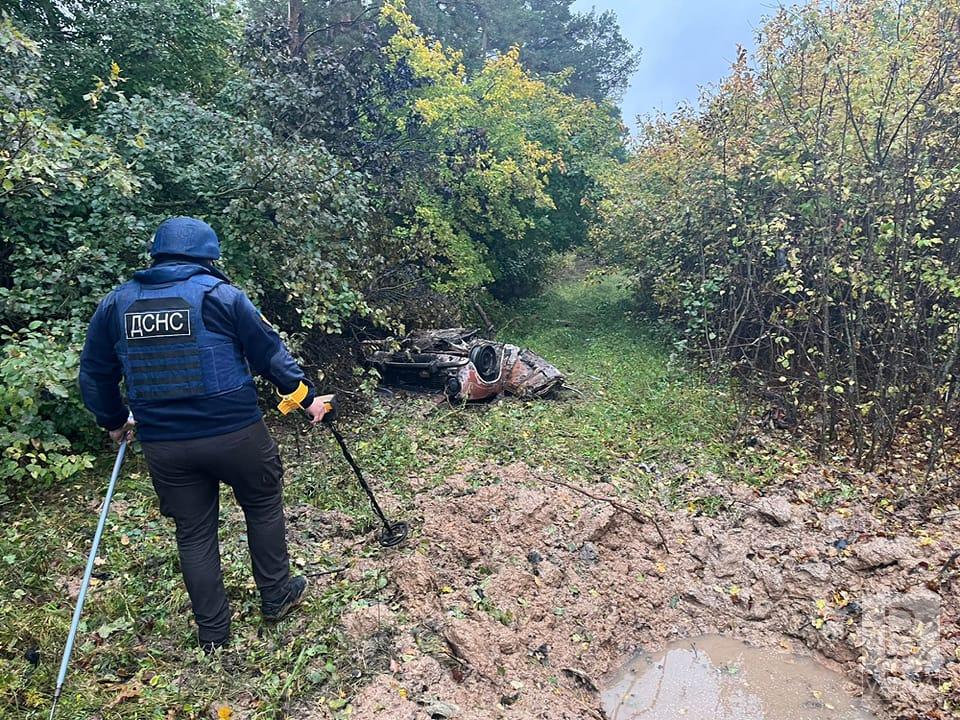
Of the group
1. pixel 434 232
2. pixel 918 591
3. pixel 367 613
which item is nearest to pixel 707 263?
pixel 434 232

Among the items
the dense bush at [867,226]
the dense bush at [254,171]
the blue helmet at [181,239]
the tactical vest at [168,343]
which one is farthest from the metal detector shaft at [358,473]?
the dense bush at [867,226]

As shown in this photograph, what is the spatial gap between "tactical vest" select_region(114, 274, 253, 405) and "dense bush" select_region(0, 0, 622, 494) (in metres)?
A: 1.26

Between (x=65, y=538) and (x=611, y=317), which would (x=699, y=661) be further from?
(x=611, y=317)

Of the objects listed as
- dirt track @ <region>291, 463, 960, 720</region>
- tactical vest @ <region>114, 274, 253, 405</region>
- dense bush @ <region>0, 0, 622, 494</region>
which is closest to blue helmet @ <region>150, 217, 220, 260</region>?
tactical vest @ <region>114, 274, 253, 405</region>

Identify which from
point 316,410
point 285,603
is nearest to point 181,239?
point 316,410

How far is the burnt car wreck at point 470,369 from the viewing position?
23.1ft

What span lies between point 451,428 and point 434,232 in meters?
5.01

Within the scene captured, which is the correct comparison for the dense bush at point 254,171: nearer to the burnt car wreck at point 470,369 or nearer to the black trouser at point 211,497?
the burnt car wreck at point 470,369

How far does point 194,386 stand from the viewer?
240 cm

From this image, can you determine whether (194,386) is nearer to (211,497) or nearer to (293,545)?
(211,497)

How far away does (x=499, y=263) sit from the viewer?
1401 centimetres

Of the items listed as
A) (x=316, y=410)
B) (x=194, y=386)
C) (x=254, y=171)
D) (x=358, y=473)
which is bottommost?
(x=358, y=473)

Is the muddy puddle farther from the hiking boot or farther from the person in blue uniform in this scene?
the person in blue uniform

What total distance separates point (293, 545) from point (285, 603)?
0.69m
